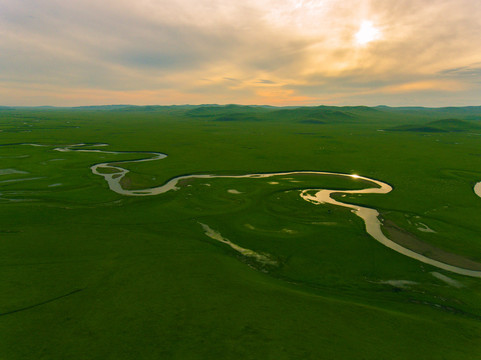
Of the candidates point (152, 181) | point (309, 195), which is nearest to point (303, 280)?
point (309, 195)

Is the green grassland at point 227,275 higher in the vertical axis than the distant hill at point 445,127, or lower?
lower

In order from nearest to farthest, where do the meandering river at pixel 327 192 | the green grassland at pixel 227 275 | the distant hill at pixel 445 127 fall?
1. the green grassland at pixel 227 275
2. the meandering river at pixel 327 192
3. the distant hill at pixel 445 127

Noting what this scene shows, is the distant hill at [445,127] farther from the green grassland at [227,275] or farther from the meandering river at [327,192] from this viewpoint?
the green grassland at [227,275]

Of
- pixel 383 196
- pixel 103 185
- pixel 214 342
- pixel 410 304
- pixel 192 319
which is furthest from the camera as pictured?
pixel 103 185

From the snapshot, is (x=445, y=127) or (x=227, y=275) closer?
(x=227, y=275)

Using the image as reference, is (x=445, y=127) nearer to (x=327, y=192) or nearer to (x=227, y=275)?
(x=327, y=192)

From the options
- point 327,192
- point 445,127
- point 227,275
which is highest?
point 445,127

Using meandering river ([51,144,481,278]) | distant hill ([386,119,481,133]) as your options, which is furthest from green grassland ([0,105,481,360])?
distant hill ([386,119,481,133])

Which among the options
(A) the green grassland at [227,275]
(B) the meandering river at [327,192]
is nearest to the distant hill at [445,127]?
(B) the meandering river at [327,192]

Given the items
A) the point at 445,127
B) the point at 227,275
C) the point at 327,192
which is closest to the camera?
the point at 227,275

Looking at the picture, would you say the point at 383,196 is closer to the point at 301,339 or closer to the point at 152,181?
the point at 301,339

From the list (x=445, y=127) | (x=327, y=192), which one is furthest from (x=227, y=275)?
(x=445, y=127)
